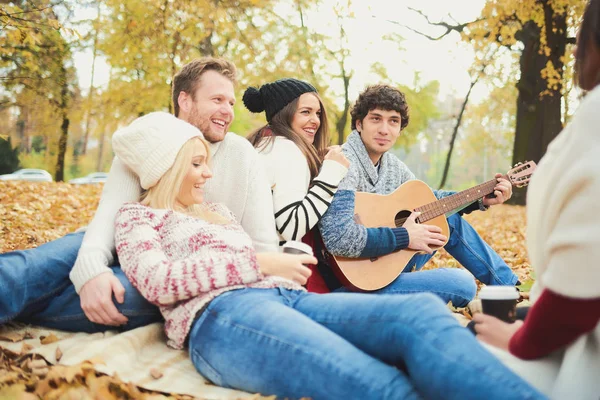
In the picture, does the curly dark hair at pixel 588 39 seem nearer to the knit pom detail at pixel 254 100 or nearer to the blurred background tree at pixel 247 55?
the knit pom detail at pixel 254 100

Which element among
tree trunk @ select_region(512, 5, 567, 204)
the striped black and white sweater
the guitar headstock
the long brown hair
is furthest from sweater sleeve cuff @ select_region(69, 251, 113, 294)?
tree trunk @ select_region(512, 5, 567, 204)

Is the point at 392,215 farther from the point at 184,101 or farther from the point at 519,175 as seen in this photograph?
the point at 184,101

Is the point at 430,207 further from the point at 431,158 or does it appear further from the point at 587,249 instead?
the point at 431,158

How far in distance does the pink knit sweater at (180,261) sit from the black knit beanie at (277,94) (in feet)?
4.29

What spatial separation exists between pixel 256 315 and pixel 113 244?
102 centimetres

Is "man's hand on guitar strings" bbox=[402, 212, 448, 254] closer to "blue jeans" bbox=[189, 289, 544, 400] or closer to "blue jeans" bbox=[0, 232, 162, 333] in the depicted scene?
"blue jeans" bbox=[189, 289, 544, 400]

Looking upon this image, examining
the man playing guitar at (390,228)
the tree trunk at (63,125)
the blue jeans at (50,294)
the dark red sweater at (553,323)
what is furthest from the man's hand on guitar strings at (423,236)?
the tree trunk at (63,125)

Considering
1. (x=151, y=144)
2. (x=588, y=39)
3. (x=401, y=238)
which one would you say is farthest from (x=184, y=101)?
(x=588, y=39)

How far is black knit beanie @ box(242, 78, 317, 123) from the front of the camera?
12.2 ft

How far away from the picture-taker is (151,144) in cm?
269

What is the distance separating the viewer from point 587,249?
4.84 ft

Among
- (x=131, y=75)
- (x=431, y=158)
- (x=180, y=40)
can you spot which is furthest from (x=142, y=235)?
(x=431, y=158)

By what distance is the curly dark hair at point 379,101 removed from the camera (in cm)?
389

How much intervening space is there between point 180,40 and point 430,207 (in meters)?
9.31
